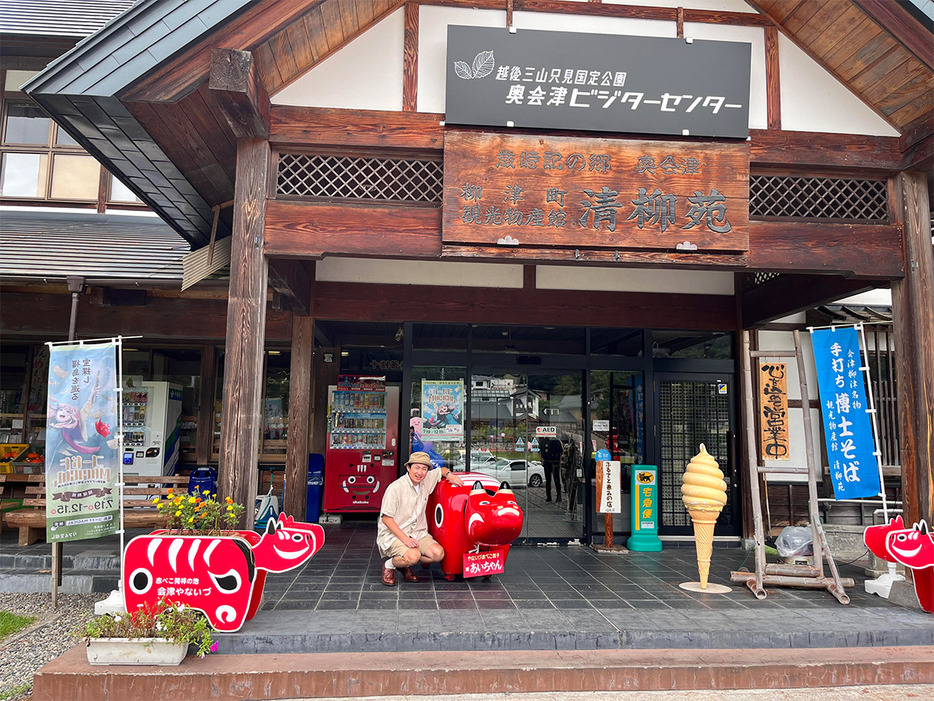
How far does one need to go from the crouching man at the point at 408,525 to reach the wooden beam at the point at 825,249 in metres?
3.46

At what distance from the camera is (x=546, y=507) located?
8.02m

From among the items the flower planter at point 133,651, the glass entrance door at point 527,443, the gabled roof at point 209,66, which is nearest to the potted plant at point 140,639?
the flower planter at point 133,651

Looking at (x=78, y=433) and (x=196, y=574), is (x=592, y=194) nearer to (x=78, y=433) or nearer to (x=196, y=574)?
(x=196, y=574)

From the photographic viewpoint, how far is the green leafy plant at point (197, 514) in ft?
14.6

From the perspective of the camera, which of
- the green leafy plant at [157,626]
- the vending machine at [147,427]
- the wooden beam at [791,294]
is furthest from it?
the vending machine at [147,427]

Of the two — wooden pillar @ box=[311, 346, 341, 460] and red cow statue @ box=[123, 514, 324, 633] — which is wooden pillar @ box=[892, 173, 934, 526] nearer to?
red cow statue @ box=[123, 514, 324, 633]

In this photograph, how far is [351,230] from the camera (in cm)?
523

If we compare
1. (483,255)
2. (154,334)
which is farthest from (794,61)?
(154,334)

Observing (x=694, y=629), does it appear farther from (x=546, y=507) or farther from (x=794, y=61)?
(x=794, y=61)

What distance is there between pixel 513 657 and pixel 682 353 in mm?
5261

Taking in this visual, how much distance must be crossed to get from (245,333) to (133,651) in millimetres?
2296

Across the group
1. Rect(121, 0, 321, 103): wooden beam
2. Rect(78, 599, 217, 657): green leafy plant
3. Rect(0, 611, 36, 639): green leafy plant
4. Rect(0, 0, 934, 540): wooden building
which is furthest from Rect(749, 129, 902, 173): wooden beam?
Rect(0, 611, 36, 639): green leafy plant

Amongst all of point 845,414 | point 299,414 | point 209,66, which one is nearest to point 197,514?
point 209,66

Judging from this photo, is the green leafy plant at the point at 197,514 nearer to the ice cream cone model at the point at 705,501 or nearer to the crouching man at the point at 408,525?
the crouching man at the point at 408,525
